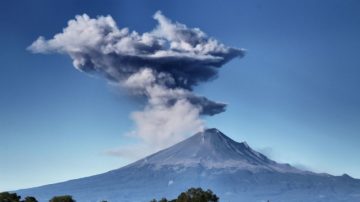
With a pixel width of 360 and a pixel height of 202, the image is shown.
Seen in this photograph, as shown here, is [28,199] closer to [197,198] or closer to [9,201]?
[9,201]

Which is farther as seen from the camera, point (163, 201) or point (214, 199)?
point (163, 201)

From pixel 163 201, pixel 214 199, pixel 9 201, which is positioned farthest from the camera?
pixel 163 201

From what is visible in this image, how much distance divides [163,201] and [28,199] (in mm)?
18578

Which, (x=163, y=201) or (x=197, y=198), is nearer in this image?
(x=197, y=198)

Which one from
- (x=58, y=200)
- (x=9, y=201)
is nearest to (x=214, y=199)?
(x=58, y=200)

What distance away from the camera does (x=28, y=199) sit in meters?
73.4

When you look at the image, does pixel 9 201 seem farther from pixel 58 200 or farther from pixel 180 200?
pixel 180 200

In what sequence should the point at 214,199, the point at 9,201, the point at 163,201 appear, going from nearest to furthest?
the point at 9,201 → the point at 214,199 → the point at 163,201

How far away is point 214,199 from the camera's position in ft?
251

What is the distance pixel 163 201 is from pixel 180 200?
427 inches

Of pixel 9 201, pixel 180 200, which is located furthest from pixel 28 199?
pixel 180 200

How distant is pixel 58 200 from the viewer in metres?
76.7

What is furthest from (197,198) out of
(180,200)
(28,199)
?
(28,199)

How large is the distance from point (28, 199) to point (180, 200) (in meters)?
16.5
